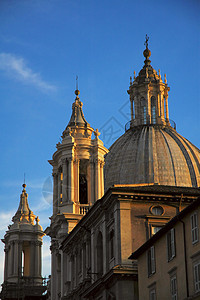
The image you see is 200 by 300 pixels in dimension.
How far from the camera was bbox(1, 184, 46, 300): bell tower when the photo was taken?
89500 millimetres

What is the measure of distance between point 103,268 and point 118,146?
3013 centimetres

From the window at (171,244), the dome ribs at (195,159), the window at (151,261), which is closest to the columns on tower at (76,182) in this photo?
the dome ribs at (195,159)

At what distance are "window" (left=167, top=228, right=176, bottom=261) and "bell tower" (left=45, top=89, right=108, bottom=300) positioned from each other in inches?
941

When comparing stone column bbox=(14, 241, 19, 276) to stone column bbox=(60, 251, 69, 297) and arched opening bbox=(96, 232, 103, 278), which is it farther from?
arched opening bbox=(96, 232, 103, 278)

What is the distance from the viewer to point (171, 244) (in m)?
43.7

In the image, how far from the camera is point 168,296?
1706 inches

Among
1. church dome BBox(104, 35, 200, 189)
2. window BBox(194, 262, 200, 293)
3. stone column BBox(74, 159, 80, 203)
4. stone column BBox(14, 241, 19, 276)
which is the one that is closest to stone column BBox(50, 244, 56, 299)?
stone column BBox(74, 159, 80, 203)

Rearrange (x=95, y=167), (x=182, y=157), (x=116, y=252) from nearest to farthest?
(x=116, y=252) < (x=95, y=167) < (x=182, y=157)

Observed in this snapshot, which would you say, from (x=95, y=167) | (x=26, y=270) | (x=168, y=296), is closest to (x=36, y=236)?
(x=26, y=270)

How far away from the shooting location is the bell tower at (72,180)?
68.3 meters

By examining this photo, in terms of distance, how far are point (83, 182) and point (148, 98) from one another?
2152cm

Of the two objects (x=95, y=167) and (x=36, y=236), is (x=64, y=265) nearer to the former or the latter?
(x=95, y=167)

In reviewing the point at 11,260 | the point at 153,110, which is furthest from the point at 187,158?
the point at 11,260

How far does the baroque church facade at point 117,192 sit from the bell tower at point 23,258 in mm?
1384
